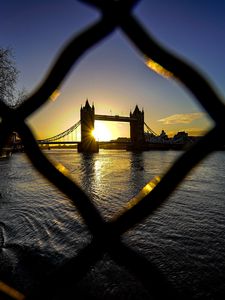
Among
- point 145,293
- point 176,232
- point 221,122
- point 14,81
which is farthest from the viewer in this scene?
point 14,81

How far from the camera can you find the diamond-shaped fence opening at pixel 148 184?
24.5 inches

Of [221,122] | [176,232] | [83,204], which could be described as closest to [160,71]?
[221,122]

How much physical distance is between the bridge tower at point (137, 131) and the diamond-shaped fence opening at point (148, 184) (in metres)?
98.6

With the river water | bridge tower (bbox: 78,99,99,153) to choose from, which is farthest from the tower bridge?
the river water

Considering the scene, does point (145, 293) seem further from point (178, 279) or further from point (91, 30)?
point (91, 30)

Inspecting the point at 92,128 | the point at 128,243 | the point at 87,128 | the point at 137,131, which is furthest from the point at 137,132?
the point at 128,243

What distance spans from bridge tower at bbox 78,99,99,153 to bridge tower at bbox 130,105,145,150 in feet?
50.1

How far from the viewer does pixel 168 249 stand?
4.57 meters

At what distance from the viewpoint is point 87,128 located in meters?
92.5

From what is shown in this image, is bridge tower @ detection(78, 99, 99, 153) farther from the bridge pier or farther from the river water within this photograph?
the river water

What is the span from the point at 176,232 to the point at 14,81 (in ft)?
46.1

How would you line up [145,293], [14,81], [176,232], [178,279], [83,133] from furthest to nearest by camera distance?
[83,133] → [14,81] → [176,232] → [178,279] → [145,293]

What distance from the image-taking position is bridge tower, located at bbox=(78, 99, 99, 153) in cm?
9306

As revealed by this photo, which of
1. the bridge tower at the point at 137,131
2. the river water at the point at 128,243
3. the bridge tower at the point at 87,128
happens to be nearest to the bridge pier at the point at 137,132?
the bridge tower at the point at 137,131
